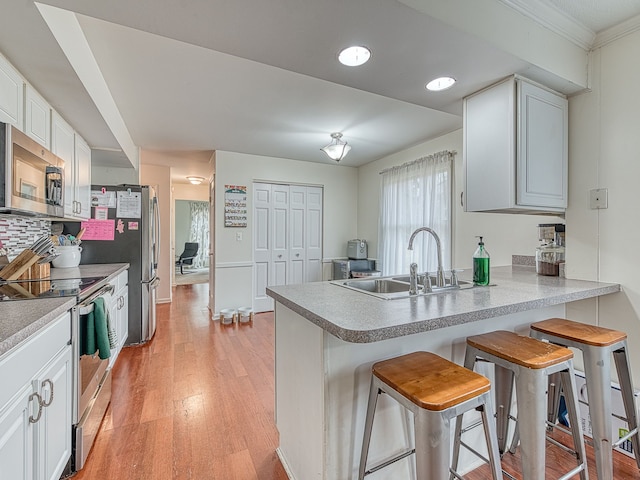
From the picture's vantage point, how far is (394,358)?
3.95 feet

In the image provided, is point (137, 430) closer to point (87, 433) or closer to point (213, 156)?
point (87, 433)

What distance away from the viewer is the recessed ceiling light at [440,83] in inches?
64.9

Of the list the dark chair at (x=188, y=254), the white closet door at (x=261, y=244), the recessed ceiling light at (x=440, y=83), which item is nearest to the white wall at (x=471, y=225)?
the recessed ceiling light at (x=440, y=83)

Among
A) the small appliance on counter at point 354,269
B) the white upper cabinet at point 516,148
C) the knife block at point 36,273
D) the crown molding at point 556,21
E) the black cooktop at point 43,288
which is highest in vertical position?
the crown molding at point 556,21

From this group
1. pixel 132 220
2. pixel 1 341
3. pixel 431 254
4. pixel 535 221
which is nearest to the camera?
pixel 1 341

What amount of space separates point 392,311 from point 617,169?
5.34 feet

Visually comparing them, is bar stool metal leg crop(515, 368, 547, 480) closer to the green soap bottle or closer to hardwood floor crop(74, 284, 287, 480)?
the green soap bottle

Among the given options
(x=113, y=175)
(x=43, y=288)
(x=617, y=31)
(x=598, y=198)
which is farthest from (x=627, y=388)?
(x=113, y=175)

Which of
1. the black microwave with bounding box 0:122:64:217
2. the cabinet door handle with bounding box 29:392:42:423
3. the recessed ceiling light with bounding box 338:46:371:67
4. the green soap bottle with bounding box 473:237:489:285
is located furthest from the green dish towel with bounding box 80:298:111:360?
the green soap bottle with bounding box 473:237:489:285

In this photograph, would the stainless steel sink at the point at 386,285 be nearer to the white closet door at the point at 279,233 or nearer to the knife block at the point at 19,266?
the knife block at the point at 19,266

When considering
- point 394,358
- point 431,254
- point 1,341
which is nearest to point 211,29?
point 1,341

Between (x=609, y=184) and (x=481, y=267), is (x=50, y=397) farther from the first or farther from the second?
(x=609, y=184)

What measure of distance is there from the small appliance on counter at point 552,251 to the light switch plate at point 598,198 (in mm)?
330

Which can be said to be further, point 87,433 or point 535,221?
point 535,221
